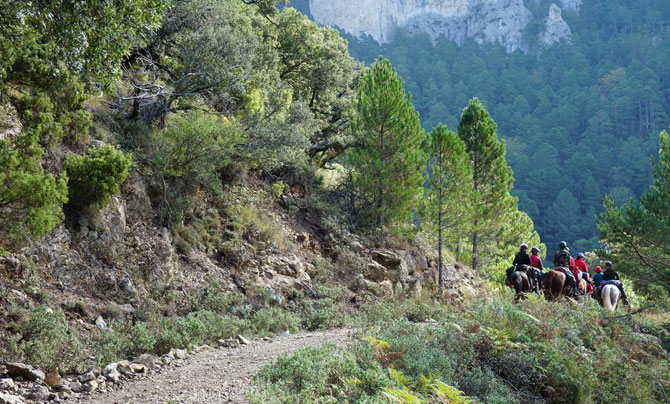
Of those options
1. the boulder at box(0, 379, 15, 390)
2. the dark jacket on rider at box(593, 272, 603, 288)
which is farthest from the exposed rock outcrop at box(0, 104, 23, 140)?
the dark jacket on rider at box(593, 272, 603, 288)

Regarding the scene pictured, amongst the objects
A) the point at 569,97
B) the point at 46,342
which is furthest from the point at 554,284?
the point at 569,97

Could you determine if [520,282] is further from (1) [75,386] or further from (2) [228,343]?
(1) [75,386]

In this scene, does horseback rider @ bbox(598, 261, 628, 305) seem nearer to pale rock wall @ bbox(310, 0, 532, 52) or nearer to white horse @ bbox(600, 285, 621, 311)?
white horse @ bbox(600, 285, 621, 311)

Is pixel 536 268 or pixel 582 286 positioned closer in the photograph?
pixel 536 268

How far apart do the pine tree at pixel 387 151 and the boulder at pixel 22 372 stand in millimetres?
Result: 13083

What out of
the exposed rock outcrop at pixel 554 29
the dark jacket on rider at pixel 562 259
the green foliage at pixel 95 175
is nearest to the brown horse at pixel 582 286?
the dark jacket on rider at pixel 562 259

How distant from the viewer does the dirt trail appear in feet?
16.2

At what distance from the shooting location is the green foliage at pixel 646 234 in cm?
1708

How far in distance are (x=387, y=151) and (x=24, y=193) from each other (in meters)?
13.5

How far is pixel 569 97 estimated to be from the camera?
108 metres

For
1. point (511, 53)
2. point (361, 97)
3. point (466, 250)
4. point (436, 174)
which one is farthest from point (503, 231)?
point (511, 53)

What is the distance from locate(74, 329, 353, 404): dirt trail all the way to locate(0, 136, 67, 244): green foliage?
262 centimetres

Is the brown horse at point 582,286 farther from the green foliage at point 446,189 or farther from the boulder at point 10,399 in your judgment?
the boulder at point 10,399

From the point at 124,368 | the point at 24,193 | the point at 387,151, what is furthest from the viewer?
the point at 387,151
